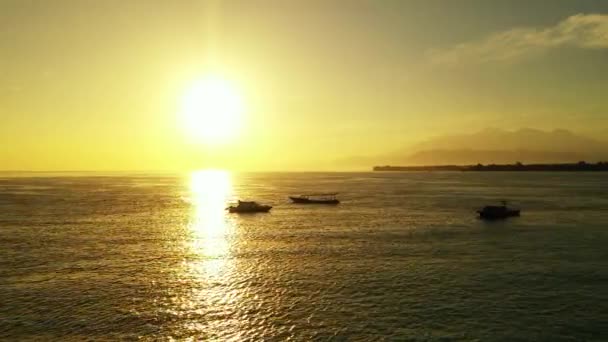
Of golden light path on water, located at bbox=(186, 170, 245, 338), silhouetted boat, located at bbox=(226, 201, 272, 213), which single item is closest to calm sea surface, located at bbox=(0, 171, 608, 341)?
golden light path on water, located at bbox=(186, 170, 245, 338)

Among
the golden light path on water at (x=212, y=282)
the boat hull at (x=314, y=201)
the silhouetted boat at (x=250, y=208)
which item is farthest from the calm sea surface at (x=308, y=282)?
the boat hull at (x=314, y=201)

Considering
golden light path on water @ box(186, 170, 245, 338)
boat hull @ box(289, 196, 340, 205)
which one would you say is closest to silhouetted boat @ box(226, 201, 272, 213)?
boat hull @ box(289, 196, 340, 205)

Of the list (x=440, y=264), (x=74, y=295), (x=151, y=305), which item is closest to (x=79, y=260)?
(x=74, y=295)

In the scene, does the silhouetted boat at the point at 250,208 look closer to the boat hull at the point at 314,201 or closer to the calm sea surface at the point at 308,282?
the boat hull at the point at 314,201

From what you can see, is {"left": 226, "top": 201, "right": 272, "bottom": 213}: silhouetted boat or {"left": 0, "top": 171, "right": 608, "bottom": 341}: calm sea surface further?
{"left": 226, "top": 201, "right": 272, "bottom": 213}: silhouetted boat

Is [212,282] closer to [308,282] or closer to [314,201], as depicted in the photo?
[308,282]

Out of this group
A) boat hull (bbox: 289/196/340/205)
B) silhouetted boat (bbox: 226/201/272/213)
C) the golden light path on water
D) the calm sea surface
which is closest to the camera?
the calm sea surface

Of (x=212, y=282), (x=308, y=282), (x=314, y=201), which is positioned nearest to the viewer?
(x=308, y=282)

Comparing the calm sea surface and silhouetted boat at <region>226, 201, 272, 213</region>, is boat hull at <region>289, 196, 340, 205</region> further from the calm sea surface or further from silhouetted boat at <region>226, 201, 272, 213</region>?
the calm sea surface

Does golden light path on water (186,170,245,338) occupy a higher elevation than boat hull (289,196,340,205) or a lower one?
lower

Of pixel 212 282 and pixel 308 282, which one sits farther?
pixel 212 282

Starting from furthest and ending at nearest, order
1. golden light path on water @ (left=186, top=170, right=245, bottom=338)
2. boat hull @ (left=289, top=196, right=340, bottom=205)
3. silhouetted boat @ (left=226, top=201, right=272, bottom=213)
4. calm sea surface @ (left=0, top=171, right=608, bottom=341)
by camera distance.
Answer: boat hull @ (left=289, top=196, right=340, bottom=205) → silhouetted boat @ (left=226, top=201, right=272, bottom=213) → golden light path on water @ (left=186, top=170, right=245, bottom=338) → calm sea surface @ (left=0, top=171, right=608, bottom=341)

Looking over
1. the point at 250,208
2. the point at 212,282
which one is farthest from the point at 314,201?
the point at 212,282

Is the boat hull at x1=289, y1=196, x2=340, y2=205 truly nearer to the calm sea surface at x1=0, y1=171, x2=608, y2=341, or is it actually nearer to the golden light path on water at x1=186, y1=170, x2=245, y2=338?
the calm sea surface at x1=0, y1=171, x2=608, y2=341
